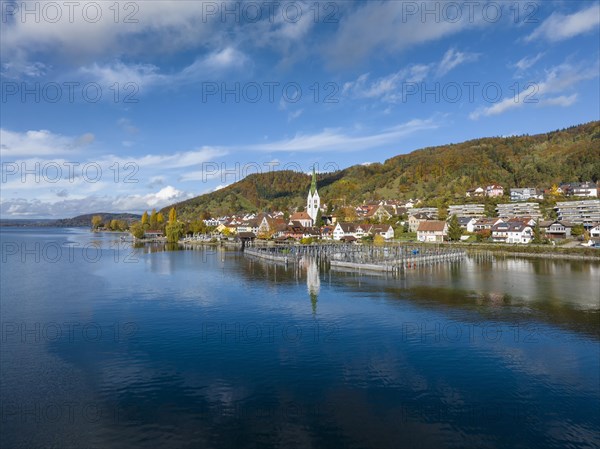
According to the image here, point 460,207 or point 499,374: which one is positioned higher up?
point 460,207

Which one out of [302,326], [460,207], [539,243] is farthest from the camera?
[460,207]

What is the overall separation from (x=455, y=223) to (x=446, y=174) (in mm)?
50350

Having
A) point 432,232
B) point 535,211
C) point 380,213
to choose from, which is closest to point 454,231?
point 432,232

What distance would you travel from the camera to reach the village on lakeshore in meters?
55.1

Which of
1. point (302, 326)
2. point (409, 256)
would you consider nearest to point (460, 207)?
point (409, 256)

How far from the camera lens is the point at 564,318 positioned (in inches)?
763

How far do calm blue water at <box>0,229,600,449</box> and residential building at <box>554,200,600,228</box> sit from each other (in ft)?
120

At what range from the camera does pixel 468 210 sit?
71.5m

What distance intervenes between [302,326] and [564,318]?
1231 centimetres

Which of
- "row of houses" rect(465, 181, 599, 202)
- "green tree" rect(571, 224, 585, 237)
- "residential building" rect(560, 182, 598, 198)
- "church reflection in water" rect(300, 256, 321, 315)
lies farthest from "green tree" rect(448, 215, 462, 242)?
"residential building" rect(560, 182, 598, 198)

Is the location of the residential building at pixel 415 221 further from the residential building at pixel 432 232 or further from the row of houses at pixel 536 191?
the row of houses at pixel 536 191

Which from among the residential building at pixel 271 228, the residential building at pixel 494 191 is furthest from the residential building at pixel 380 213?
the residential building at pixel 494 191

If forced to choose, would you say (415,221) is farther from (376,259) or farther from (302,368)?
(302,368)

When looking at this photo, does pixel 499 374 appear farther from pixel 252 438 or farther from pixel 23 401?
pixel 23 401
